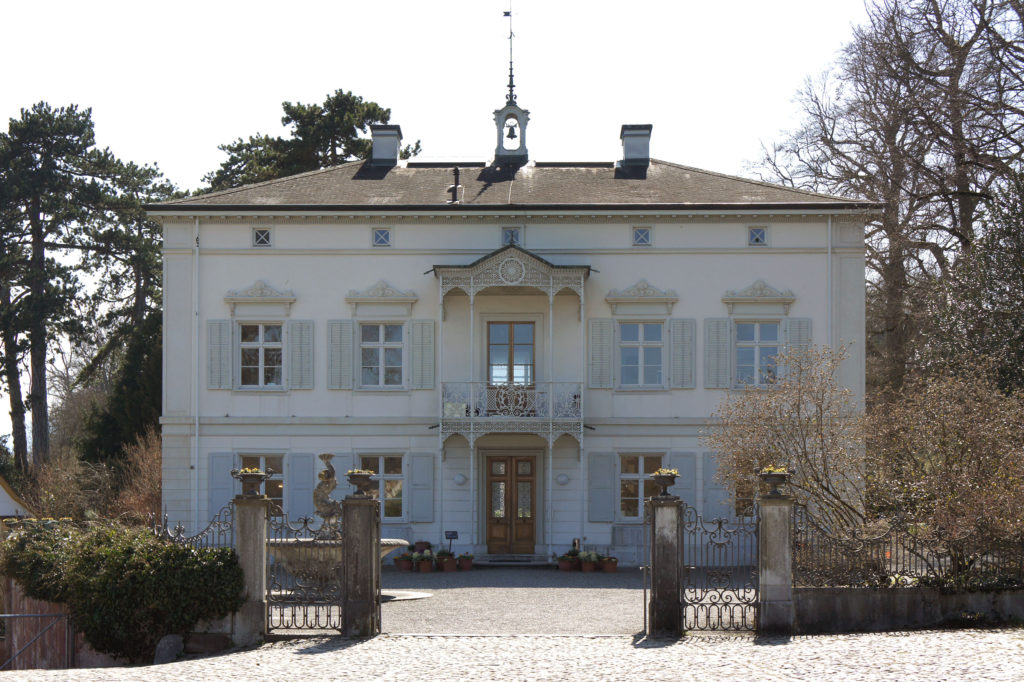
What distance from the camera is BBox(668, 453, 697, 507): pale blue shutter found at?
2619 centimetres

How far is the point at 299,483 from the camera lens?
26375 millimetres

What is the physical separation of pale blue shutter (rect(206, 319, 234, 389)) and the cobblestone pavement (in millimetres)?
12825

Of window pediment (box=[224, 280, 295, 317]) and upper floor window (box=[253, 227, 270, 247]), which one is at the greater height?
upper floor window (box=[253, 227, 270, 247])

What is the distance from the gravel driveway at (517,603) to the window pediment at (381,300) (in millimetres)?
5448

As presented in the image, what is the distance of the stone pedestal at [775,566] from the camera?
14477 millimetres

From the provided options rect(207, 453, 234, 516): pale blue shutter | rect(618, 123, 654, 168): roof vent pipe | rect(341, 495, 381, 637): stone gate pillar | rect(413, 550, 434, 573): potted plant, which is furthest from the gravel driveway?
rect(618, 123, 654, 168): roof vent pipe

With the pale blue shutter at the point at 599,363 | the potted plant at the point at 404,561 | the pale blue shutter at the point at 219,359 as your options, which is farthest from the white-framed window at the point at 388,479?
the pale blue shutter at the point at 599,363

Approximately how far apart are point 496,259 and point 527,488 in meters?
5.03

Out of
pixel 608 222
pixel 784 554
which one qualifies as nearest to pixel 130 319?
pixel 608 222

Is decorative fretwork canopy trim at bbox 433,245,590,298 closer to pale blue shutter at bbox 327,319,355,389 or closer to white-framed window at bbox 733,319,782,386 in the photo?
pale blue shutter at bbox 327,319,355,389

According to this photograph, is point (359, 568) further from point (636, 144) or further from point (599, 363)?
point (636, 144)

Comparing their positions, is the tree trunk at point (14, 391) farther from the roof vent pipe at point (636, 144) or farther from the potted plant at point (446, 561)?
the roof vent pipe at point (636, 144)

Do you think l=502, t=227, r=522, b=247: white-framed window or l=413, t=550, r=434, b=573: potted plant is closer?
l=413, t=550, r=434, b=573: potted plant

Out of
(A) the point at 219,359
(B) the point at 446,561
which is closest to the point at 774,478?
(B) the point at 446,561
